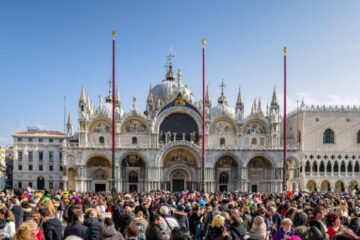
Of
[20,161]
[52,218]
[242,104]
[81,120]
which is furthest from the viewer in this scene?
[20,161]

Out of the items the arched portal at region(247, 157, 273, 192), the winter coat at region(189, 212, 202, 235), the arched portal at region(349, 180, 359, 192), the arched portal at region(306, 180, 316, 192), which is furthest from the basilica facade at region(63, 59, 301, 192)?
the winter coat at region(189, 212, 202, 235)

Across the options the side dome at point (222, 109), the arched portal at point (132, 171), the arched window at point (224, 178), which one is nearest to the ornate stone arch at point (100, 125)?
the arched portal at point (132, 171)

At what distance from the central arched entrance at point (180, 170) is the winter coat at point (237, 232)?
167ft

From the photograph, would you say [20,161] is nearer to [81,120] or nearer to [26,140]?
[26,140]

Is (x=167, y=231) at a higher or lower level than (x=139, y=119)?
lower

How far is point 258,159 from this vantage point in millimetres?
63625

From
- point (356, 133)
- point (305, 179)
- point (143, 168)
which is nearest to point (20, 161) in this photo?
Answer: point (143, 168)

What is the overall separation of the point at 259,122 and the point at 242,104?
4.02m

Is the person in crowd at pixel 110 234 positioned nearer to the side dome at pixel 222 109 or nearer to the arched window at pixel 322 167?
the side dome at pixel 222 109

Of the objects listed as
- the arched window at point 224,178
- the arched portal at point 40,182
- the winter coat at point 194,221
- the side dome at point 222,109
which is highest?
the side dome at point 222,109

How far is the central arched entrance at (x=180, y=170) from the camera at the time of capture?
62.1m

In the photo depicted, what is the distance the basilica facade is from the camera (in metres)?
60.6

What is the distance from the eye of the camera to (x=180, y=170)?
6269 centimetres

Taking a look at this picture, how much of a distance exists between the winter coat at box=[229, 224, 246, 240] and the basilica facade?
49.4 meters
